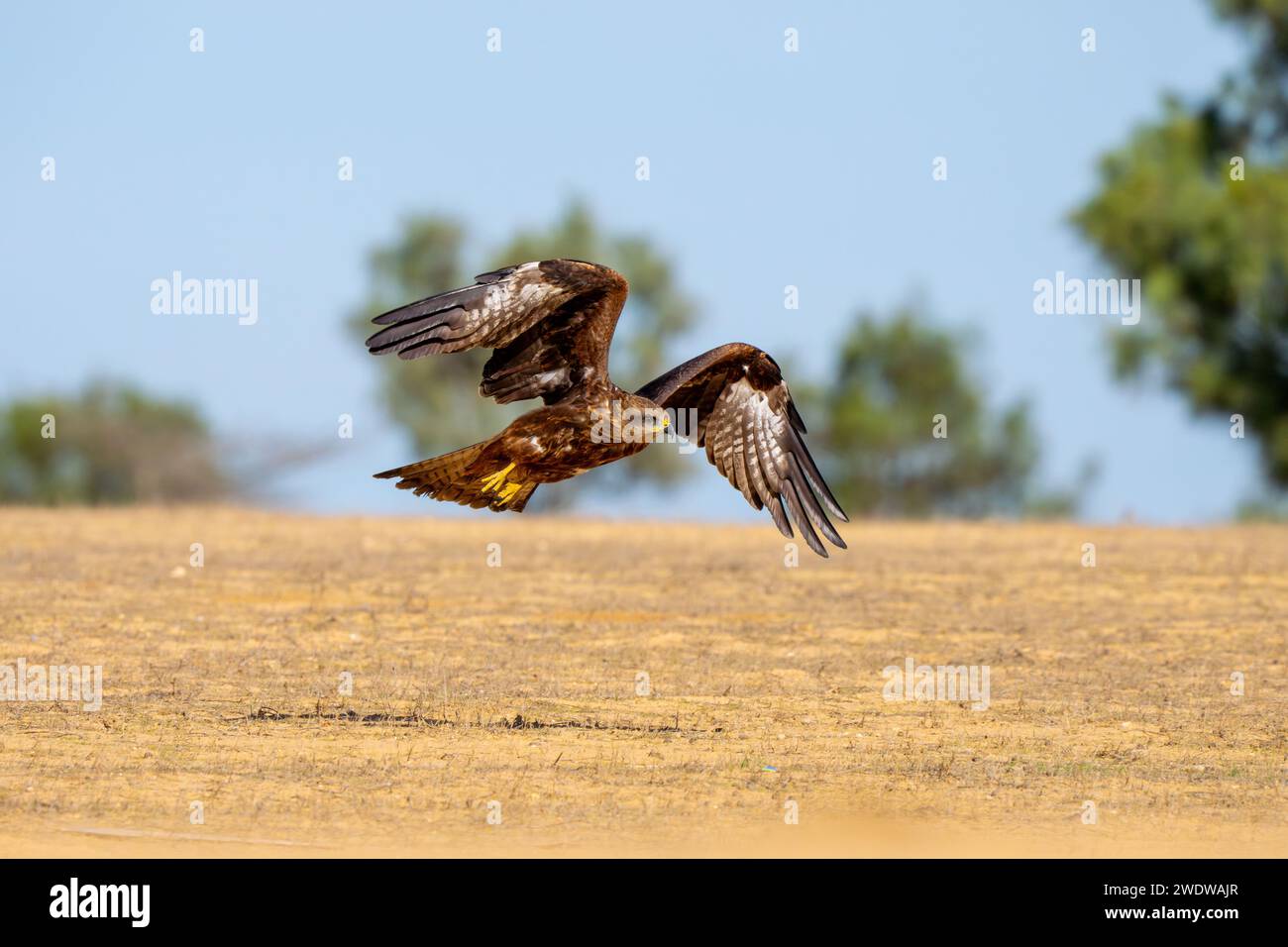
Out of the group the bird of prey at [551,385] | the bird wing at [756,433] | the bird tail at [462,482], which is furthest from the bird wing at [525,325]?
the bird wing at [756,433]

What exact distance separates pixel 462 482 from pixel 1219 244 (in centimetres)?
2566

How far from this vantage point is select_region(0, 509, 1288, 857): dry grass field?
9609mm

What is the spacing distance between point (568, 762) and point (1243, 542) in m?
14.2

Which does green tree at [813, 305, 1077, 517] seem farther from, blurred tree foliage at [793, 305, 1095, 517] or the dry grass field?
the dry grass field

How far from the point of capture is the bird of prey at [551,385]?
10.5 meters

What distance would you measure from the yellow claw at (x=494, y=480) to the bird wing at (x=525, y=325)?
64 cm

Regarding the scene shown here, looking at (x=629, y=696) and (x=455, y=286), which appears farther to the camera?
(x=455, y=286)

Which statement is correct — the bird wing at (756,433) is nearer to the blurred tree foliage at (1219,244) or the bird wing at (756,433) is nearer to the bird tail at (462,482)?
the bird tail at (462,482)

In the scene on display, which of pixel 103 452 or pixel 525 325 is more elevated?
pixel 103 452

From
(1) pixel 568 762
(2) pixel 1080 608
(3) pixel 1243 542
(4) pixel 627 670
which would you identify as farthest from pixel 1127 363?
(1) pixel 568 762

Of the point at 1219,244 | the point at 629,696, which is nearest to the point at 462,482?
the point at 629,696

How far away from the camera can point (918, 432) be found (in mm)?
46562

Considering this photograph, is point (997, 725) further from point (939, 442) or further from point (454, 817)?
point (939, 442)

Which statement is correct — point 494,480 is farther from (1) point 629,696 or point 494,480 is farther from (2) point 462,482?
(1) point 629,696
